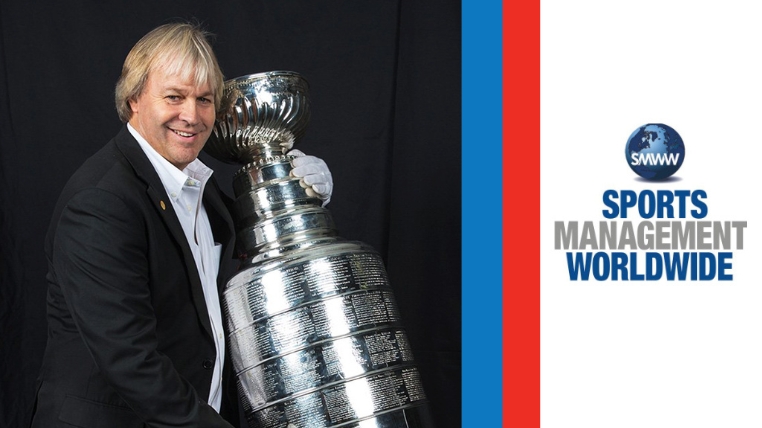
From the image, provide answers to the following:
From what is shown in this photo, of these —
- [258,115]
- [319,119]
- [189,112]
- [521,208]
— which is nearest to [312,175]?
[258,115]

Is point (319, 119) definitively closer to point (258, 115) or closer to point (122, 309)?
point (258, 115)

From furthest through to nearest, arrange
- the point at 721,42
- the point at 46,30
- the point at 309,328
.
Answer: the point at 46,30 < the point at 309,328 < the point at 721,42

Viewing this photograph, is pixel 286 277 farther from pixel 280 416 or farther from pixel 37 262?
pixel 37 262

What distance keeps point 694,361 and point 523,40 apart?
0.53 m

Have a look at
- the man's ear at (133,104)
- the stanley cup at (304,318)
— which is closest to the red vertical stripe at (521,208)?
the stanley cup at (304,318)

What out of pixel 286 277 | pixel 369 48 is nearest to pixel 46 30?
pixel 369 48

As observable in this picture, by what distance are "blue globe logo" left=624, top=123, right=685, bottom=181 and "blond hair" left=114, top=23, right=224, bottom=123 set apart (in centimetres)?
75

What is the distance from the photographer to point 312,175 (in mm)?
1687

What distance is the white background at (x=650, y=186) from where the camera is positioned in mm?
1249

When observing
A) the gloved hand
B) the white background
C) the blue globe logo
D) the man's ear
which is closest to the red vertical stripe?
the white background

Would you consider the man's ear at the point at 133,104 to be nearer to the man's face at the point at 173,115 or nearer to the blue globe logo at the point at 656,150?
the man's face at the point at 173,115

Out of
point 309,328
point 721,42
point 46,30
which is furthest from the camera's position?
point 46,30

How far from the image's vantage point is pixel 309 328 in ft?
5.04

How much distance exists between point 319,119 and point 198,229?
3.03 feet
